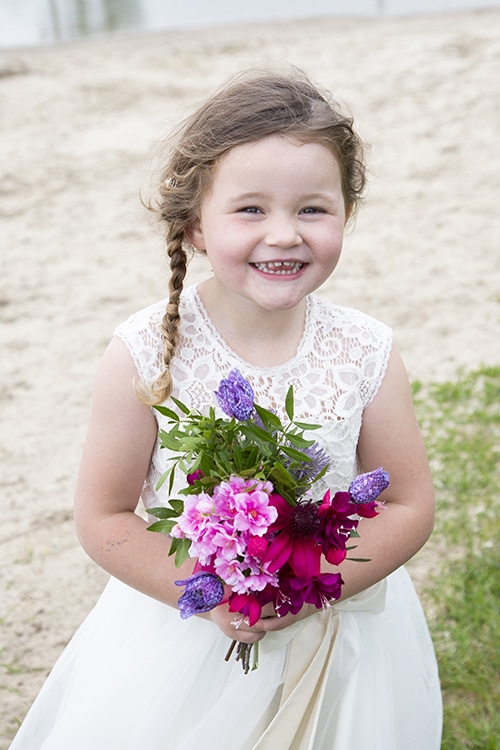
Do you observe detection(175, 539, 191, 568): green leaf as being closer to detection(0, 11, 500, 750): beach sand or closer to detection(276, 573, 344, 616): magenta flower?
detection(276, 573, 344, 616): magenta flower

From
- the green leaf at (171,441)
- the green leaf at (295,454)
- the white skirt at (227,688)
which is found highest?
the green leaf at (171,441)

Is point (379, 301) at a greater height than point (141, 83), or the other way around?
point (141, 83)

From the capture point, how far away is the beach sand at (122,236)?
3768 mm

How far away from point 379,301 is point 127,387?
12.3ft

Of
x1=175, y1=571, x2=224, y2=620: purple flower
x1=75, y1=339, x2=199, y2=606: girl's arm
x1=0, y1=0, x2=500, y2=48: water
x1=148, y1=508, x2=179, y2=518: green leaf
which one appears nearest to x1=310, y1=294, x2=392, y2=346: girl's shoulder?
x1=75, y1=339, x2=199, y2=606: girl's arm

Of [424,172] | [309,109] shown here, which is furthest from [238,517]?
[424,172]

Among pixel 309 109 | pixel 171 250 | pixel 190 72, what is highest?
pixel 190 72

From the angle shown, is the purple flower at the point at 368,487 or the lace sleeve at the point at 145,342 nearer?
the purple flower at the point at 368,487

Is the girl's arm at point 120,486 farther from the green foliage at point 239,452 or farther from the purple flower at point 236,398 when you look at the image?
the purple flower at point 236,398

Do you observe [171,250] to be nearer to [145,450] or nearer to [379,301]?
[145,450]

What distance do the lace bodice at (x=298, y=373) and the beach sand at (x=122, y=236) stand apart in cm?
54

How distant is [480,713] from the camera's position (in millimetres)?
2912

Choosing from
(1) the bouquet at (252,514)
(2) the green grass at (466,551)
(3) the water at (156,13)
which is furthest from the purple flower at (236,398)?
(3) the water at (156,13)

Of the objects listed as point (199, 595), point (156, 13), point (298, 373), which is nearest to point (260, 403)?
point (298, 373)
